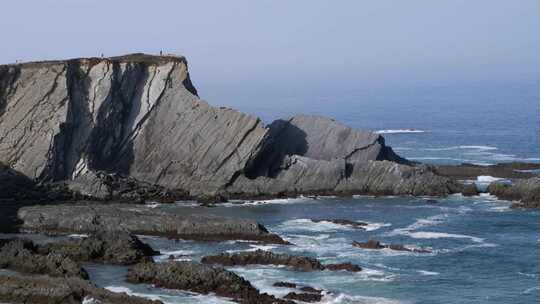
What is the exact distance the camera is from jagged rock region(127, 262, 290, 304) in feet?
145

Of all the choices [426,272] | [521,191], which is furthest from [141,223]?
[521,191]

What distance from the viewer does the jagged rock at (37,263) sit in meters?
47.4

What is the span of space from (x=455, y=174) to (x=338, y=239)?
2822 centimetres

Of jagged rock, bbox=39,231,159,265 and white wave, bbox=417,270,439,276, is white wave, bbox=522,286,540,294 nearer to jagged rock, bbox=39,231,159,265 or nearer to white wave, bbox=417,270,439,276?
white wave, bbox=417,270,439,276

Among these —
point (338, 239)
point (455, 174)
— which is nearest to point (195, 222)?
point (338, 239)

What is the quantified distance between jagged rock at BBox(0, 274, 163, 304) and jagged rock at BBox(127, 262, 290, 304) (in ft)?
12.1

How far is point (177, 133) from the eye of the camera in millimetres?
79000

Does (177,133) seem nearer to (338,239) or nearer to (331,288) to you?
(338,239)

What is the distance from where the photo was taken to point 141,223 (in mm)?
61219

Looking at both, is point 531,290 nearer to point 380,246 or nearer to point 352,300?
point 352,300

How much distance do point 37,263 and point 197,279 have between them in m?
8.51

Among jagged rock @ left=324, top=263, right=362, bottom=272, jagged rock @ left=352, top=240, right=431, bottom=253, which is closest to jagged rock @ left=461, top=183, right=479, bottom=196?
jagged rock @ left=352, top=240, right=431, bottom=253

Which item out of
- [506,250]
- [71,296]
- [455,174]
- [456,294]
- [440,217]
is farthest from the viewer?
[455,174]

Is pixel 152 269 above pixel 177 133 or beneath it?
beneath
